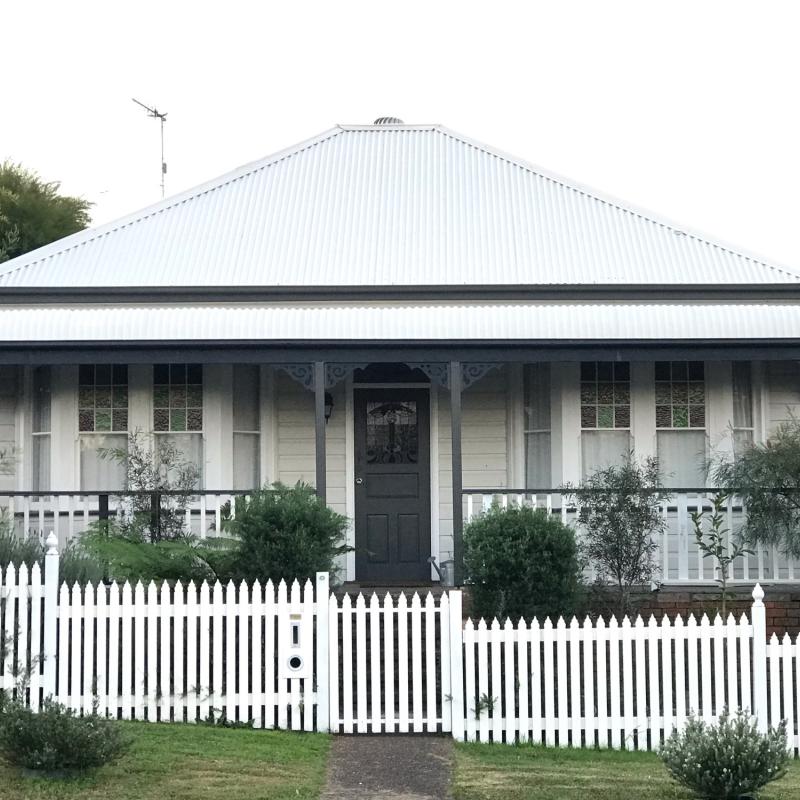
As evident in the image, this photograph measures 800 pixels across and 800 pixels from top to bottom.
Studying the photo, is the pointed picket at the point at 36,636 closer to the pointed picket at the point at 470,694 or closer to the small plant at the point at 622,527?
the pointed picket at the point at 470,694

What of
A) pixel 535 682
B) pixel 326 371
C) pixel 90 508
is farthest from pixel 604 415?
pixel 90 508

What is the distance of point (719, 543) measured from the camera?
1333 centimetres

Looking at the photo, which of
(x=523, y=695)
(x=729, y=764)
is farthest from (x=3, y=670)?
(x=729, y=764)

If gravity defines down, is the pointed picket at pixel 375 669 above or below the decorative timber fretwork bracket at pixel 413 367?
below

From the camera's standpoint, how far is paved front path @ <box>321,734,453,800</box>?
8.90m

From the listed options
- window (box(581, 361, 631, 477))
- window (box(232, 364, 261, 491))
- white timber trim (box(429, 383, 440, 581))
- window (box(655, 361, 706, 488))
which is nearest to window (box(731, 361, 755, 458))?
window (box(655, 361, 706, 488))

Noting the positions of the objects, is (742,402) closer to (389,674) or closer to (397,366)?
(397,366)

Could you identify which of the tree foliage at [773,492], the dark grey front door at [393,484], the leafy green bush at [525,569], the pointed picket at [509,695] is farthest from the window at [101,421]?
the tree foliage at [773,492]

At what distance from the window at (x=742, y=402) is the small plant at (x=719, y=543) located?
3.85ft

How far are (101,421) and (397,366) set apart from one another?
136 inches

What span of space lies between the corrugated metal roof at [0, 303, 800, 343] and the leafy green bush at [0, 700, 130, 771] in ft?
19.1

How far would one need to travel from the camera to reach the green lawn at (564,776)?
879 centimetres

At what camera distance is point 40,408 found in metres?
15.4

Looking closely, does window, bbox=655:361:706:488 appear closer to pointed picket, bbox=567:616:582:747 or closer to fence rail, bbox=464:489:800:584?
fence rail, bbox=464:489:800:584
